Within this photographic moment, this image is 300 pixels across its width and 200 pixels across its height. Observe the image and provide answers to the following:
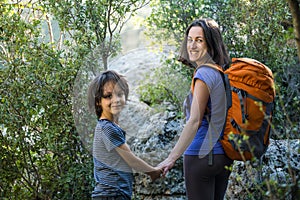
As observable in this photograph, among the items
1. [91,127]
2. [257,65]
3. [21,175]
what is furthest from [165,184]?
[257,65]

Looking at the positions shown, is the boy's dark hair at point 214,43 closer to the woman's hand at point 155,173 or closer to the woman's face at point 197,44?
the woman's face at point 197,44

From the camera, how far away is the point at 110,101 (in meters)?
3.08

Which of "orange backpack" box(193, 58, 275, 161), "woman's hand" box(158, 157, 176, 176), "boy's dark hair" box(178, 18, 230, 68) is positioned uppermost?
"boy's dark hair" box(178, 18, 230, 68)

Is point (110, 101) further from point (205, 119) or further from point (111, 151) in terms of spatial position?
point (205, 119)

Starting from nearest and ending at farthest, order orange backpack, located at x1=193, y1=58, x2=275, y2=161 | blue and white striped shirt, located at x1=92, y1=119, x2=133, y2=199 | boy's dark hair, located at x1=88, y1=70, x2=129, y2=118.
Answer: orange backpack, located at x1=193, y1=58, x2=275, y2=161, blue and white striped shirt, located at x1=92, y1=119, x2=133, y2=199, boy's dark hair, located at x1=88, y1=70, x2=129, y2=118

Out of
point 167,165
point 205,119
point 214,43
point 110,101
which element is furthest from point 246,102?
point 110,101

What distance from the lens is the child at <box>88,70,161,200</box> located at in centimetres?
300

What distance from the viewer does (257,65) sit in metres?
2.96

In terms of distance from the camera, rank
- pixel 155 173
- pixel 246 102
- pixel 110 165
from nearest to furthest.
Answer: pixel 246 102 → pixel 110 165 → pixel 155 173

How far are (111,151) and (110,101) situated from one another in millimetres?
288

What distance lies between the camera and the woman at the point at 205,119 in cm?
291

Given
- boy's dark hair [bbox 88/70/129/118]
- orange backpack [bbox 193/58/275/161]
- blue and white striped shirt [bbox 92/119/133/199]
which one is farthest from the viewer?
boy's dark hair [bbox 88/70/129/118]

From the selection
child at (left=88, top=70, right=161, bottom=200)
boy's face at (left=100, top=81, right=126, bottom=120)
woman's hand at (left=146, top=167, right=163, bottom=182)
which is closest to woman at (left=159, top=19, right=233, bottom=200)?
woman's hand at (left=146, top=167, right=163, bottom=182)

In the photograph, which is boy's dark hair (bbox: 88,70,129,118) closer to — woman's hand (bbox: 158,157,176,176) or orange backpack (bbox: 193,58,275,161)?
woman's hand (bbox: 158,157,176,176)
